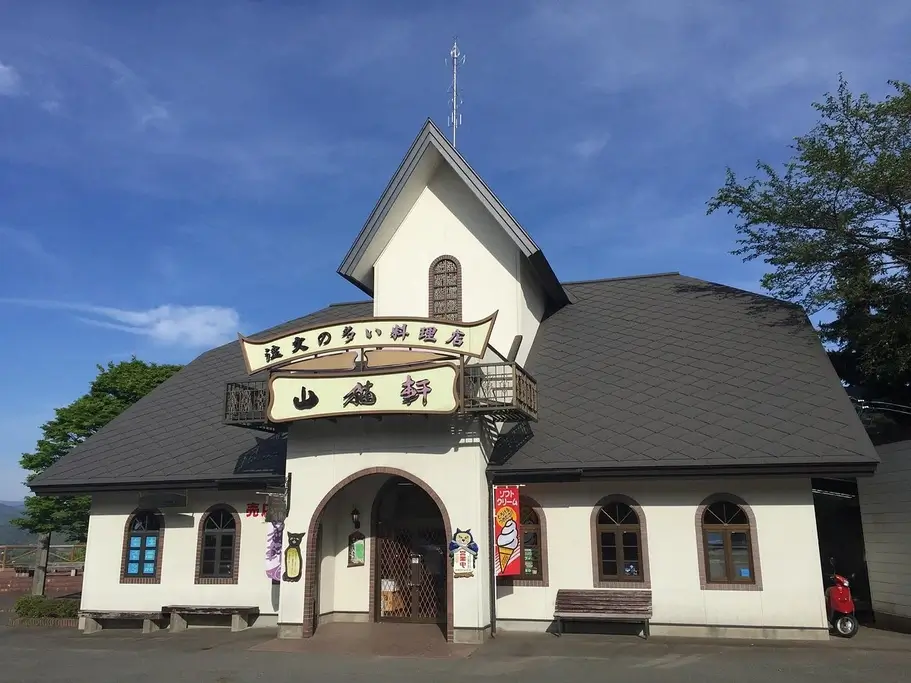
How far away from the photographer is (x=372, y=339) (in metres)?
13.6

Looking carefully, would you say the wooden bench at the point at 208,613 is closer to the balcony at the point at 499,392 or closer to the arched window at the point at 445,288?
the balcony at the point at 499,392

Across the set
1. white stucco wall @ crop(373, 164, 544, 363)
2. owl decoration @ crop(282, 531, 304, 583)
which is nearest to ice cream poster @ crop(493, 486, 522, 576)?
owl decoration @ crop(282, 531, 304, 583)

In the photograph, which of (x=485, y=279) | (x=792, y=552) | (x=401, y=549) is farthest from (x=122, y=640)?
(x=792, y=552)

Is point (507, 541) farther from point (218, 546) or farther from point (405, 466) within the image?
point (218, 546)

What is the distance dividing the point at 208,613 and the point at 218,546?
1387mm

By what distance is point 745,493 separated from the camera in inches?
522

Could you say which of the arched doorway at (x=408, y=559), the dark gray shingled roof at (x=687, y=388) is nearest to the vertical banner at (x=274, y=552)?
the arched doorway at (x=408, y=559)

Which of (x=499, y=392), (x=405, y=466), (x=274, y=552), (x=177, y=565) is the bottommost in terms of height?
(x=177, y=565)

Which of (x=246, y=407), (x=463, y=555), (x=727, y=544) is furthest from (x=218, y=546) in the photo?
(x=727, y=544)

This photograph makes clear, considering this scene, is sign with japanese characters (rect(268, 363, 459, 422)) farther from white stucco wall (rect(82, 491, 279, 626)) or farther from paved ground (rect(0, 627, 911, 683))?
paved ground (rect(0, 627, 911, 683))

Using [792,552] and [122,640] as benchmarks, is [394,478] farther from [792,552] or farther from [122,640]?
[792,552]

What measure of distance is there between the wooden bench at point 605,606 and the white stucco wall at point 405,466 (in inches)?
56.5

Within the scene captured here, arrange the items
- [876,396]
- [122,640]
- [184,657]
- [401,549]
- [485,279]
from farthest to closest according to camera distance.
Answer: [876,396] < [485,279] < [401,549] < [122,640] < [184,657]

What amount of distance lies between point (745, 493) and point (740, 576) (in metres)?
1.46
